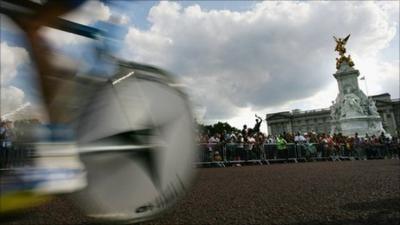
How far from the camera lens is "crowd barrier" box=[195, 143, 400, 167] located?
14.0m

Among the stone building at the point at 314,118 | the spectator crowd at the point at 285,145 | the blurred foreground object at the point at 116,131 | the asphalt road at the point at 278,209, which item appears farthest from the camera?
the stone building at the point at 314,118

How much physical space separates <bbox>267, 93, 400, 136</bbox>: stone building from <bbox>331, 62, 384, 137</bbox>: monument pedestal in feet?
210

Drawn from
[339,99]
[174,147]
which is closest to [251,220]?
[174,147]

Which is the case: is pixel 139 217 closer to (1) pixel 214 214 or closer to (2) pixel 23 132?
(2) pixel 23 132

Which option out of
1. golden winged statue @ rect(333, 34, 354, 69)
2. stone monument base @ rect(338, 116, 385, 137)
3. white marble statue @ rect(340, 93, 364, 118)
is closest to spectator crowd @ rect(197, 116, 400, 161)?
stone monument base @ rect(338, 116, 385, 137)

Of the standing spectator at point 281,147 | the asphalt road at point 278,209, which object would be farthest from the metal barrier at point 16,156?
the standing spectator at point 281,147

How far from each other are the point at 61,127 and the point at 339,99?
3951 centimetres

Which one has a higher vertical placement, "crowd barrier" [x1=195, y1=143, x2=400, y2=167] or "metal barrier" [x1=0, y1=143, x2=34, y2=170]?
"crowd barrier" [x1=195, y1=143, x2=400, y2=167]

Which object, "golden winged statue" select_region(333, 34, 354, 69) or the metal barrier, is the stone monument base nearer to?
"golden winged statue" select_region(333, 34, 354, 69)

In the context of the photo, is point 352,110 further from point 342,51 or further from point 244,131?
point 244,131

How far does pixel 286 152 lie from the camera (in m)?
17.8

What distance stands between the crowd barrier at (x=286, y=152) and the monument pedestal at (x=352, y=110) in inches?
403

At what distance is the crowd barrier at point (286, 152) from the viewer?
1397 centimetres

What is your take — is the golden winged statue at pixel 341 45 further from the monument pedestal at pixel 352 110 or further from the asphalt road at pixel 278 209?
the asphalt road at pixel 278 209
